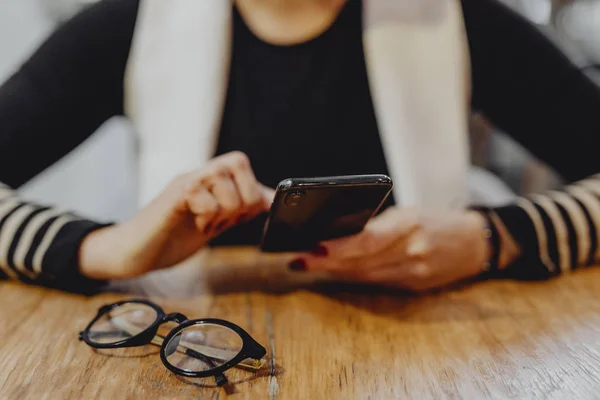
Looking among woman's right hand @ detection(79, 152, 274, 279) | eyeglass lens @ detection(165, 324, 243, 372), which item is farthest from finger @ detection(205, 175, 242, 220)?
eyeglass lens @ detection(165, 324, 243, 372)

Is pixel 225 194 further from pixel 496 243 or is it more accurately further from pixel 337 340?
pixel 496 243

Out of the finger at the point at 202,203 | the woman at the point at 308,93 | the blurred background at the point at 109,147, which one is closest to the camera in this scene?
the finger at the point at 202,203

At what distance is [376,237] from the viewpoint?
508 millimetres

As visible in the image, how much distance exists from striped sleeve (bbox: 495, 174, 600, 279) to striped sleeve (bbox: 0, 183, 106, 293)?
0.44 meters

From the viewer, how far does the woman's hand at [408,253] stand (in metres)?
0.50

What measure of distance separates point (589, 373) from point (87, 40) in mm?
658

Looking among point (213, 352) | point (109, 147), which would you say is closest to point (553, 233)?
point (213, 352)

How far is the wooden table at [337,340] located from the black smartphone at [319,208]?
0.06m

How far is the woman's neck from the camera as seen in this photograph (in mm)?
696

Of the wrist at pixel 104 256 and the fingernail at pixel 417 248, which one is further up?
the wrist at pixel 104 256

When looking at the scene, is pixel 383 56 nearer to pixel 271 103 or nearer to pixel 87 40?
pixel 271 103

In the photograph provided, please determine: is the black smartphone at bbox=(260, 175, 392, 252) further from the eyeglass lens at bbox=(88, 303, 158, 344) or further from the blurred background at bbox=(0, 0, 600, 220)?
the blurred background at bbox=(0, 0, 600, 220)

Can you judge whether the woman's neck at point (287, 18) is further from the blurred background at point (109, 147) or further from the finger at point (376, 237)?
the blurred background at point (109, 147)

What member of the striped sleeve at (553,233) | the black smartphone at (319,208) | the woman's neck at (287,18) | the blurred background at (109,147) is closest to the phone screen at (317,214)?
the black smartphone at (319,208)
